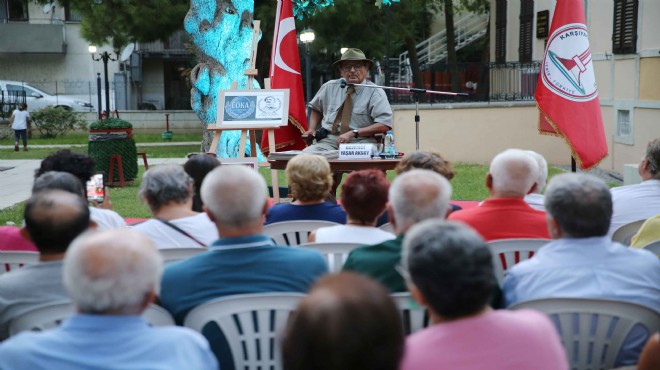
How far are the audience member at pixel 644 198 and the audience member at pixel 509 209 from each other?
0.83m

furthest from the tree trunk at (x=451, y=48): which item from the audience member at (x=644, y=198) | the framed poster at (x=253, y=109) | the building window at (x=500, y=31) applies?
the audience member at (x=644, y=198)

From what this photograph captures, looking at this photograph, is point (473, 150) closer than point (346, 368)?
No

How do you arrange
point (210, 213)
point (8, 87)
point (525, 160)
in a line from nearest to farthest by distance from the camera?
point (210, 213) → point (525, 160) → point (8, 87)

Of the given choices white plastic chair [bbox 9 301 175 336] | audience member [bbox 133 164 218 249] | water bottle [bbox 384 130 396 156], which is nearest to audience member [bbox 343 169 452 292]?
white plastic chair [bbox 9 301 175 336]

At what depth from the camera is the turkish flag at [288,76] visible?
977 cm

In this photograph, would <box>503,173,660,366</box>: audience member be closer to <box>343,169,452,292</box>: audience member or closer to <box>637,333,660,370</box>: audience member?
<box>343,169,452,292</box>: audience member

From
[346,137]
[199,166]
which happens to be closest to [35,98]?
[346,137]

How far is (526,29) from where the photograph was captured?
1777 cm

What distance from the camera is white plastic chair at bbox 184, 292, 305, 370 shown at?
2.88 meters

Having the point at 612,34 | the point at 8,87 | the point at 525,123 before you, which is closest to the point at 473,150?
the point at 525,123

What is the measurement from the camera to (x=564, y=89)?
838 cm

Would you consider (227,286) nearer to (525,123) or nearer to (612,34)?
(612,34)

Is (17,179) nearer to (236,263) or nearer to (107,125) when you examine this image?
(107,125)

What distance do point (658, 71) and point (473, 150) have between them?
4473 millimetres
